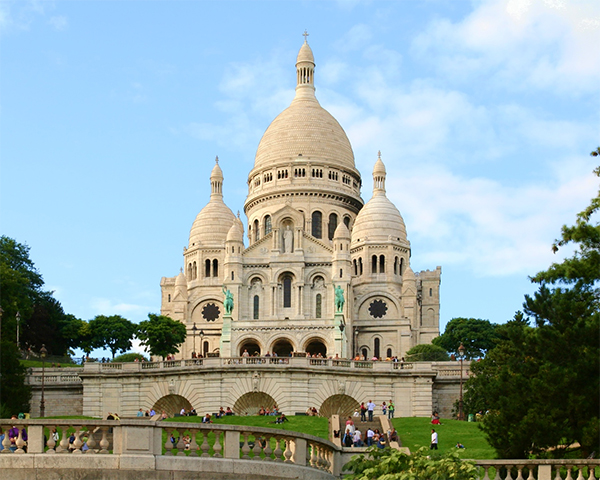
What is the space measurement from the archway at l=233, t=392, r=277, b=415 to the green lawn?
25.0 feet

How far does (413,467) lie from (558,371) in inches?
329

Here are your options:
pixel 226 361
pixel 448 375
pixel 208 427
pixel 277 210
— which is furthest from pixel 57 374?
pixel 277 210

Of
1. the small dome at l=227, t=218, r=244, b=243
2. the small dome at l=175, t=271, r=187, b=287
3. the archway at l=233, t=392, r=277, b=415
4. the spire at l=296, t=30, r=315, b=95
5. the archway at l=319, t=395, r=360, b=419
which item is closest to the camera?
the archway at l=233, t=392, r=277, b=415

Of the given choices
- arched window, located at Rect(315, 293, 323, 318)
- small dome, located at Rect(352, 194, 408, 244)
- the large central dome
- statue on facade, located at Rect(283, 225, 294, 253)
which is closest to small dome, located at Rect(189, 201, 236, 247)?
the large central dome

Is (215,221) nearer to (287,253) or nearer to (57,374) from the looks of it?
(287,253)

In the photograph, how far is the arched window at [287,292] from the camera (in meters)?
100

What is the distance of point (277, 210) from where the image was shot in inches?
4281

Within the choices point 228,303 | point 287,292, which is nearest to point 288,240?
point 287,292

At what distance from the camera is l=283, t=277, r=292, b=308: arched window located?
100125 mm

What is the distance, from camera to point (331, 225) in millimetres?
113688

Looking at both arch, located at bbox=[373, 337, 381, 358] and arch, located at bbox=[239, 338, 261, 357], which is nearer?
arch, located at bbox=[239, 338, 261, 357]

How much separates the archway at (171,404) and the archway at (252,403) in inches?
101

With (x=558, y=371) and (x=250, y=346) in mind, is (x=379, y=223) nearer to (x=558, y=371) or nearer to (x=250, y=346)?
(x=250, y=346)

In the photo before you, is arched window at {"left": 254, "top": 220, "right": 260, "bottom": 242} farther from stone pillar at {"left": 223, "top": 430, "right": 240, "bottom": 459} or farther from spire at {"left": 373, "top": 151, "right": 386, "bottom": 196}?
stone pillar at {"left": 223, "top": 430, "right": 240, "bottom": 459}
